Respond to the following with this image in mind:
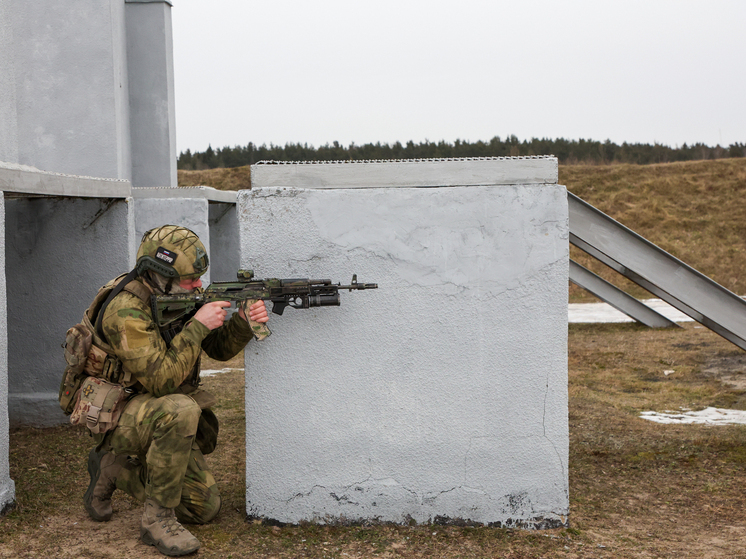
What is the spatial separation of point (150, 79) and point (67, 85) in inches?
75.9

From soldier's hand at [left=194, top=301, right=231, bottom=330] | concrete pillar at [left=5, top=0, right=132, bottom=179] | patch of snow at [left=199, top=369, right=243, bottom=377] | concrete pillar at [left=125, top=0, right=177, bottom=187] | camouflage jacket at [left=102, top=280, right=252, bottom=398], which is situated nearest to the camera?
camouflage jacket at [left=102, top=280, right=252, bottom=398]

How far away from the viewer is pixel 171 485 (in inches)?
137

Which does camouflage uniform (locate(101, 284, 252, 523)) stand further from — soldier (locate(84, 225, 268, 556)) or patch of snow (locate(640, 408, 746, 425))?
patch of snow (locate(640, 408, 746, 425))

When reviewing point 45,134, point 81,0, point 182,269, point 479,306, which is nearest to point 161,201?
point 45,134

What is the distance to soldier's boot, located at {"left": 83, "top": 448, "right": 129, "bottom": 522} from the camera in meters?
3.83

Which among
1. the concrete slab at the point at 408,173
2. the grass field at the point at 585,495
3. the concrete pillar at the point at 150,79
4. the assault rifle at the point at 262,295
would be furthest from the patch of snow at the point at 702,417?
the concrete pillar at the point at 150,79

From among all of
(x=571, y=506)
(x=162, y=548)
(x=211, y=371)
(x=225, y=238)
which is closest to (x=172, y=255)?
(x=162, y=548)

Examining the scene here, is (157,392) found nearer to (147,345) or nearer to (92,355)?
(147,345)

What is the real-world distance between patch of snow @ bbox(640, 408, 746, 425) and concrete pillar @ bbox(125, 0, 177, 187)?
28.2ft

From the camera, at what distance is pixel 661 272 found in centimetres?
611

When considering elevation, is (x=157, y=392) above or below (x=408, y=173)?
below

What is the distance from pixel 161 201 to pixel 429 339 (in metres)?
6.48

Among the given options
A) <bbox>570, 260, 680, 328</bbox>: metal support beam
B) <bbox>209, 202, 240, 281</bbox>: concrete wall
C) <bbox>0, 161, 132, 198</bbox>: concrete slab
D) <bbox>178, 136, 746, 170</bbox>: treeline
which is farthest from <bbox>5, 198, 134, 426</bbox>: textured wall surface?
<bbox>178, 136, 746, 170</bbox>: treeline

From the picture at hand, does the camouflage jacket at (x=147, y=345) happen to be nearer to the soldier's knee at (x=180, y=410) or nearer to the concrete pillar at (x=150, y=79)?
the soldier's knee at (x=180, y=410)
